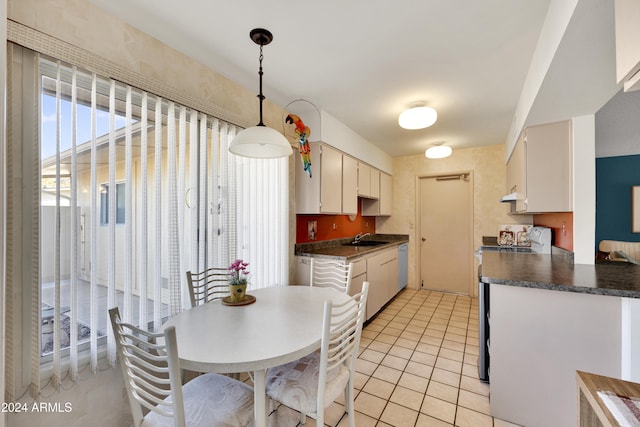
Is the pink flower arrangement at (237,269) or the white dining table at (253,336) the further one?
the pink flower arrangement at (237,269)

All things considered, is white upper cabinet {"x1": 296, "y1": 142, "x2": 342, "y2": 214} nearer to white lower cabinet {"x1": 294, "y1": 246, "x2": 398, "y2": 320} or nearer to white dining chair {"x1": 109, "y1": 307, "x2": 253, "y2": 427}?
white lower cabinet {"x1": 294, "y1": 246, "x2": 398, "y2": 320}

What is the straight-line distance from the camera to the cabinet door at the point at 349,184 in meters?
3.34

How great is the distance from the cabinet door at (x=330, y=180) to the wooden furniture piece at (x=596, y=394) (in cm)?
230

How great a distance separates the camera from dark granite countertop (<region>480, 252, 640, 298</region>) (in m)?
1.39

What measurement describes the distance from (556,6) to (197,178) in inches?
89.6

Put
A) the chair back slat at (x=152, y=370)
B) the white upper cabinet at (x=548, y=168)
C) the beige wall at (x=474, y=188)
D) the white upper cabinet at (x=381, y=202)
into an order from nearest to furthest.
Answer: the chair back slat at (x=152, y=370) → the white upper cabinet at (x=548, y=168) → the beige wall at (x=474, y=188) → the white upper cabinet at (x=381, y=202)

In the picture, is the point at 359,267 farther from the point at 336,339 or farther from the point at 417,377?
the point at 336,339

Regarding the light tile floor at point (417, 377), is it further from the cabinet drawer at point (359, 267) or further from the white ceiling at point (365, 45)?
the white ceiling at point (365, 45)

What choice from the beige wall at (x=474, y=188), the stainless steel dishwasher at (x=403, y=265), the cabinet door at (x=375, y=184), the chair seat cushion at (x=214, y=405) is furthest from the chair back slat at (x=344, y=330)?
the beige wall at (x=474, y=188)

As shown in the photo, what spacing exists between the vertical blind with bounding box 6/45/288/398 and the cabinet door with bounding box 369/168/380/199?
2515 millimetres

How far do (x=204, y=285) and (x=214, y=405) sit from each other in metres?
0.86

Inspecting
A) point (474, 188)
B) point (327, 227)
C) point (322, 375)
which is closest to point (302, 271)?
point (327, 227)

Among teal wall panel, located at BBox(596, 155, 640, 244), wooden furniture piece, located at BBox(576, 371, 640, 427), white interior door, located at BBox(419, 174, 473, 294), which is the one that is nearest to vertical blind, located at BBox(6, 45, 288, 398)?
Answer: wooden furniture piece, located at BBox(576, 371, 640, 427)

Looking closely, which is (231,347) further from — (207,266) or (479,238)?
(479,238)
